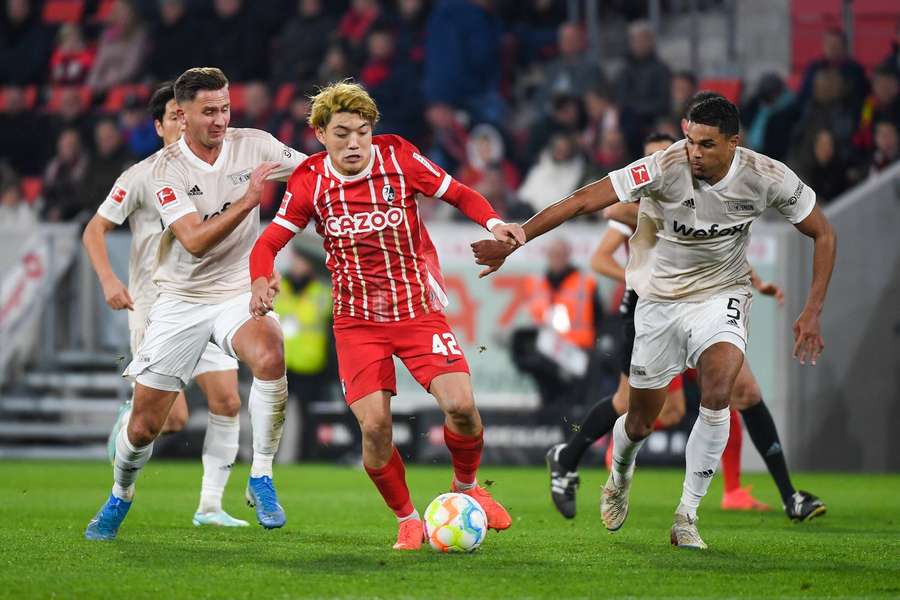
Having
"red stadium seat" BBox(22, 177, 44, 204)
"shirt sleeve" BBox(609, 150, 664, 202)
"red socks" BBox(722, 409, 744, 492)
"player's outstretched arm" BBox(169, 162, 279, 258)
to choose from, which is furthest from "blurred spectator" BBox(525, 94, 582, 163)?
"player's outstretched arm" BBox(169, 162, 279, 258)

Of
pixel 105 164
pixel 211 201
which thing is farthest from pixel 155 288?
pixel 105 164

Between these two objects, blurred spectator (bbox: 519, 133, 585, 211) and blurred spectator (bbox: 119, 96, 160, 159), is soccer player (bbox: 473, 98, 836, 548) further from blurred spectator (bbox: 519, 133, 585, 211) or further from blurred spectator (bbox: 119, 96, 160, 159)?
blurred spectator (bbox: 119, 96, 160, 159)

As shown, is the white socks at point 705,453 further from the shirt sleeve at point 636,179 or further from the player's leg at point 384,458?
the player's leg at point 384,458

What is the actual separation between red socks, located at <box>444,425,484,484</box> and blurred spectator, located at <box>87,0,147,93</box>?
13.3m

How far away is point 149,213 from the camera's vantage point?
8.17 meters

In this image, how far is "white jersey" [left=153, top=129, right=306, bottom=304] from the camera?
7.19 meters

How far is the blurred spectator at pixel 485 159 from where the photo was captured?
1571 centimetres

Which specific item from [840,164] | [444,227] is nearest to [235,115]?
[444,227]

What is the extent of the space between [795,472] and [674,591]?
883cm

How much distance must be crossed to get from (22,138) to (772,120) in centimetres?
980

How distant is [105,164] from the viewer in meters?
16.3

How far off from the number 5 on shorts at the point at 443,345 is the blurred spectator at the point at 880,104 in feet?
29.4

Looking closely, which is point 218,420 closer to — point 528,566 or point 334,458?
point 528,566

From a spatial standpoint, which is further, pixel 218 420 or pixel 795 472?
pixel 795 472
